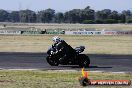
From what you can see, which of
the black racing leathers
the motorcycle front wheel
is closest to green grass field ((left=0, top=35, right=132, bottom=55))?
the motorcycle front wheel

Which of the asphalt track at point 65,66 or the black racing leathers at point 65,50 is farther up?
the black racing leathers at point 65,50

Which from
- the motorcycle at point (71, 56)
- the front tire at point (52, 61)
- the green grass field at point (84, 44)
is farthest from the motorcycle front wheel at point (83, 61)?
the green grass field at point (84, 44)

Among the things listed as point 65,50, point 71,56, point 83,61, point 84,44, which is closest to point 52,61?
point 65,50


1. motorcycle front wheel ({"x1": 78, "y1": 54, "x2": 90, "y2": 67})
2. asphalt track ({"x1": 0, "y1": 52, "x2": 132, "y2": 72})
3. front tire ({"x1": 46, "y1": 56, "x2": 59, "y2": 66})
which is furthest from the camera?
front tire ({"x1": 46, "y1": 56, "x2": 59, "y2": 66})

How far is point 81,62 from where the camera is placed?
24531 mm

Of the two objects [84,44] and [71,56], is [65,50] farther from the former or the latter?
[84,44]

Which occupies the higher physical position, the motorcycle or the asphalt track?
the motorcycle

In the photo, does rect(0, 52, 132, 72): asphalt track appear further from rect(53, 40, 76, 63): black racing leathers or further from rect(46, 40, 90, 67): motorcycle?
rect(53, 40, 76, 63): black racing leathers

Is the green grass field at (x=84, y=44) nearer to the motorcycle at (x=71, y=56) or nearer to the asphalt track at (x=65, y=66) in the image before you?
the asphalt track at (x=65, y=66)

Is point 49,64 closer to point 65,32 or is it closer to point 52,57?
point 52,57

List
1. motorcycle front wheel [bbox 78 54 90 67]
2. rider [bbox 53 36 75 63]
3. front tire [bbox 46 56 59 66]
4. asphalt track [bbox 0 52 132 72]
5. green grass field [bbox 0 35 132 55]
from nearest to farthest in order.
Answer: asphalt track [bbox 0 52 132 72] < rider [bbox 53 36 75 63] < motorcycle front wheel [bbox 78 54 90 67] < front tire [bbox 46 56 59 66] < green grass field [bbox 0 35 132 55]

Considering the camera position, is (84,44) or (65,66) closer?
(65,66)

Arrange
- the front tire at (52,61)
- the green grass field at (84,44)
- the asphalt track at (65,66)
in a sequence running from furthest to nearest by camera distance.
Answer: the green grass field at (84,44) → the front tire at (52,61) → the asphalt track at (65,66)

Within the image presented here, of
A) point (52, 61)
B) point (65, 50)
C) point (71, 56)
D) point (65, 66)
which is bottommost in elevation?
point (65, 66)
